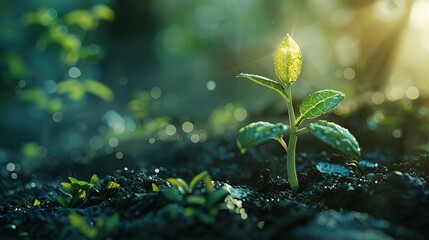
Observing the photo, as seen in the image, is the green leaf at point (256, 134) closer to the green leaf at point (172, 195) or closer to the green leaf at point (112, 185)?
the green leaf at point (172, 195)

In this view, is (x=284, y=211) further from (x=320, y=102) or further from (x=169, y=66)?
(x=169, y=66)

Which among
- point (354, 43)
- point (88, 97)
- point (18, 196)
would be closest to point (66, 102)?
point (88, 97)

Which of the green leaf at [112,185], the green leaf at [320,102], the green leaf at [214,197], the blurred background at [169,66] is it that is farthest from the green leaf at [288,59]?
the blurred background at [169,66]

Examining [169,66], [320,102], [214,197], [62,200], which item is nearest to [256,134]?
[214,197]

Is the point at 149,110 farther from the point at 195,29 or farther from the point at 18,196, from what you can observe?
the point at 195,29

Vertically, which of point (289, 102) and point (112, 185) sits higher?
point (289, 102)

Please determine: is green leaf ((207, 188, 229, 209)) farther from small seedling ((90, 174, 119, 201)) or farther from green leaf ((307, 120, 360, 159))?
small seedling ((90, 174, 119, 201))
